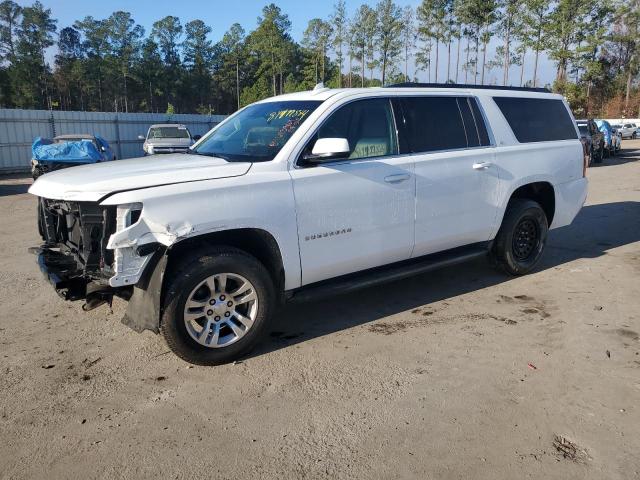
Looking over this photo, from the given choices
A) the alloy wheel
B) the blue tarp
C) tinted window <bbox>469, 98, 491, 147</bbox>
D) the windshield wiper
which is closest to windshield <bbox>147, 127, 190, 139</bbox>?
the blue tarp

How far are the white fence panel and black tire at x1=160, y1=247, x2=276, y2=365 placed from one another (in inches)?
820

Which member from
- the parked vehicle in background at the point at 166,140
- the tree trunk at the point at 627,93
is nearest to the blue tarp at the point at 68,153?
the parked vehicle in background at the point at 166,140

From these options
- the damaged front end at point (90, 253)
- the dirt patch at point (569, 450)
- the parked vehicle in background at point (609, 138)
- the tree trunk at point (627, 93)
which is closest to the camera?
the dirt patch at point (569, 450)

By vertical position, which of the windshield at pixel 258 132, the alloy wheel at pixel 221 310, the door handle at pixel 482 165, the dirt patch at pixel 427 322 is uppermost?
the windshield at pixel 258 132

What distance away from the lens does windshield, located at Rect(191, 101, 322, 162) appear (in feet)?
13.8

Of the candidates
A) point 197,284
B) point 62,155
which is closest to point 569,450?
point 197,284

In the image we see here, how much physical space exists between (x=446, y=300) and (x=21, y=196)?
13094 mm

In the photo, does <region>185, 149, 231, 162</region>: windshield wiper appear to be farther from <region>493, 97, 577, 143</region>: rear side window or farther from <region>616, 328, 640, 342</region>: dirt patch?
<region>616, 328, 640, 342</region>: dirt patch

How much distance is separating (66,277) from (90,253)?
1.29ft

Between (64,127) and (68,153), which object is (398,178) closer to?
(68,153)

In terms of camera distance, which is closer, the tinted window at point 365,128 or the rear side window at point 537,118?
the tinted window at point 365,128

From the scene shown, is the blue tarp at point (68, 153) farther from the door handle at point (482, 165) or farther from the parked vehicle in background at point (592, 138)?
the parked vehicle in background at point (592, 138)

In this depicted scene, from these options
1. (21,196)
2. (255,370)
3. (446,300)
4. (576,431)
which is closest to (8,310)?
(255,370)

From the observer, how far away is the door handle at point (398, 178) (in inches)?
175
